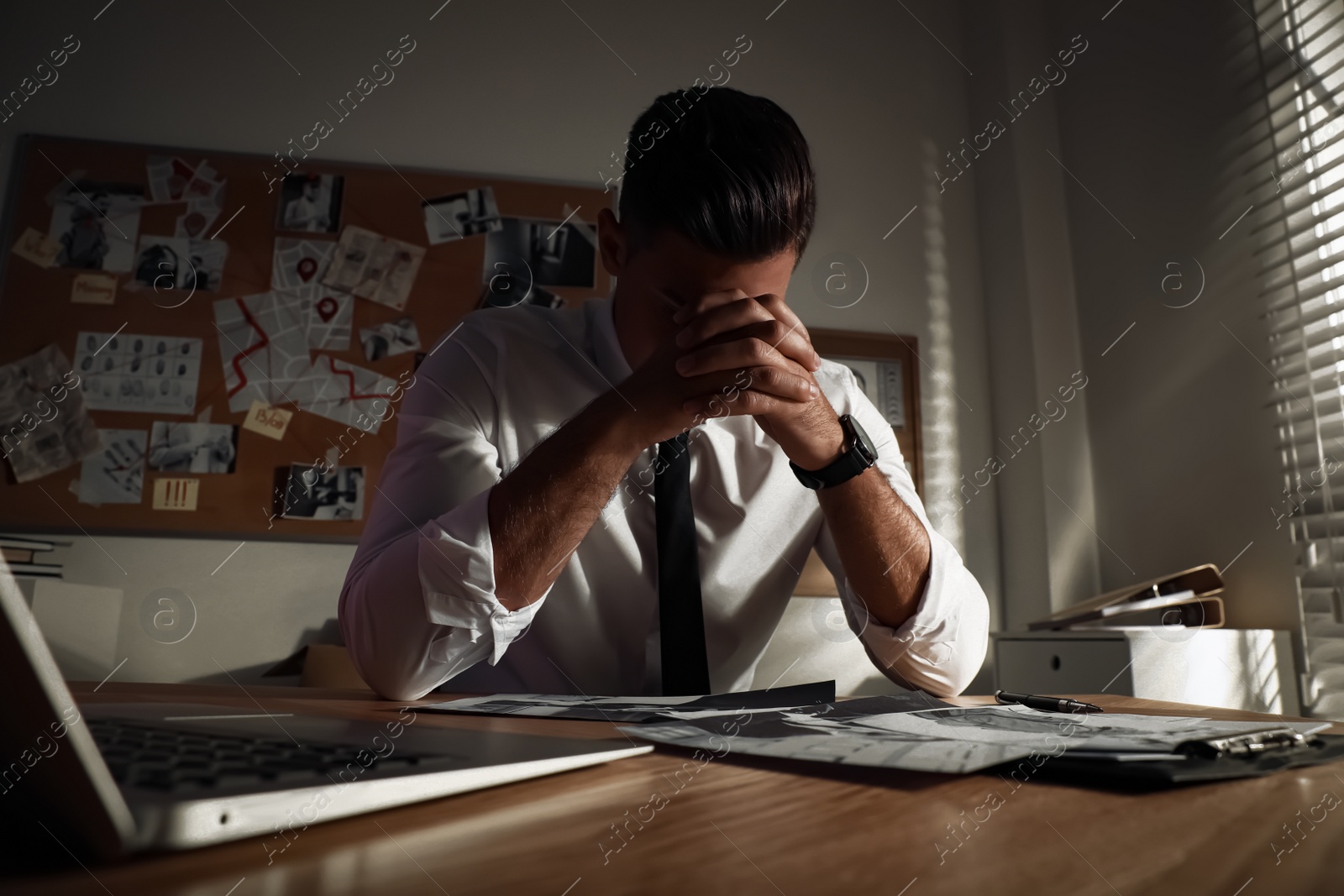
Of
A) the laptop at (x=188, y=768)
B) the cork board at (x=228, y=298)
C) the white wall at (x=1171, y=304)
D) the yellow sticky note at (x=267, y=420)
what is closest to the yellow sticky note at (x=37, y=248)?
the cork board at (x=228, y=298)

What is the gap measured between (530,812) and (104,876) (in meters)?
0.13

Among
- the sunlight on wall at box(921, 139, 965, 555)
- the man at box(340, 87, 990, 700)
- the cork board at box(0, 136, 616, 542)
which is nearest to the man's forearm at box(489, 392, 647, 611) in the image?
the man at box(340, 87, 990, 700)

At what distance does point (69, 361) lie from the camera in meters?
2.17

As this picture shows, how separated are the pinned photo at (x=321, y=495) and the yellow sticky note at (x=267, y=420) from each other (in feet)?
0.32

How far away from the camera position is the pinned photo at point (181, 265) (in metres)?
2.25

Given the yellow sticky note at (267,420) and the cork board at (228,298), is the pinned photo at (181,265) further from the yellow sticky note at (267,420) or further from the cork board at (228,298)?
the yellow sticky note at (267,420)

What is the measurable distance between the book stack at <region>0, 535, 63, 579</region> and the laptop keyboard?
201 cm

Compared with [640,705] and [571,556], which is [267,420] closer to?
[571,556]

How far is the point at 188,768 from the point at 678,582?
691 mm

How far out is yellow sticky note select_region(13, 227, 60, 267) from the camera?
2.21 meters

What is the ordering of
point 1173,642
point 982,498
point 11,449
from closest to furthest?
point 1173,642 → point 11,449 → point 982,498

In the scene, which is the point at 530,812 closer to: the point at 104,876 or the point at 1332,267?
the point at 104,876

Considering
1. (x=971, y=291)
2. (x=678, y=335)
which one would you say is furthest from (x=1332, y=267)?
(x=678, y=335)

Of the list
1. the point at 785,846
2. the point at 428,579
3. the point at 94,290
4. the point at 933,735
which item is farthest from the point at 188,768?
the point at 94,290
